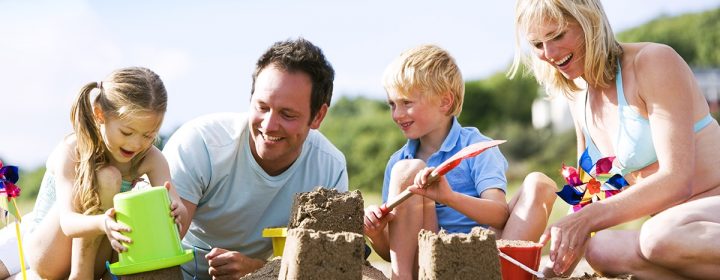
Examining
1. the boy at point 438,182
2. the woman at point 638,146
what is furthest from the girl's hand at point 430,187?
the woman at point 638,146

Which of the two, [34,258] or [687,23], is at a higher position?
[34,258]

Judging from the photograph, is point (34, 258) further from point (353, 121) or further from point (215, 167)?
point (353, 121)

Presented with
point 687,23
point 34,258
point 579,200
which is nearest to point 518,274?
point 579,200

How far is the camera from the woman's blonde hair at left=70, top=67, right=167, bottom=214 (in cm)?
374

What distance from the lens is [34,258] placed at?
394 cm

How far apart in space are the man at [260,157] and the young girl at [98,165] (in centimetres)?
43

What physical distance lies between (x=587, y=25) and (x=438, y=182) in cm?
93

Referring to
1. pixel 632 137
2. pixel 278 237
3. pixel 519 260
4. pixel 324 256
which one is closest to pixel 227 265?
pixel 278 237

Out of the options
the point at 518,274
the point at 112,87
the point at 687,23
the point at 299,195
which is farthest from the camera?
the point at 687,23

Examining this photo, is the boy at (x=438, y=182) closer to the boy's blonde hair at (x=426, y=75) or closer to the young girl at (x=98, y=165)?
the boy's blonde hair at (x=426, y=75)

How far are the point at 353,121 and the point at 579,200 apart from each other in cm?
1391

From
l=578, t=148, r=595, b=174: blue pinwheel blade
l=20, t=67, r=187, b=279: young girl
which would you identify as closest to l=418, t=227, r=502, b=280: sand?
l=578, t=148, r=595, b=174: blue pinwheel blade

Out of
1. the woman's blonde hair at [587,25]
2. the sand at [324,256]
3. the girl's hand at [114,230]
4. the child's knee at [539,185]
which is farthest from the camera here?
the child's knee at [539,185]

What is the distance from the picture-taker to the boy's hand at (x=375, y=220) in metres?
3.66
